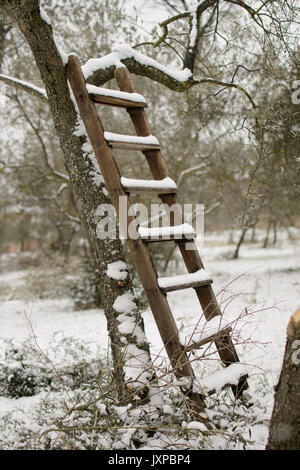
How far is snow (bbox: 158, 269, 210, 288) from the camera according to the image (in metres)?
2.51

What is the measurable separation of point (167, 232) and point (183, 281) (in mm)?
353

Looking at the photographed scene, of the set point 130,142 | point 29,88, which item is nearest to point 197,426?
point 130,142

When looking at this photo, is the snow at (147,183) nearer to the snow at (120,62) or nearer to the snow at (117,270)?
the snow at (117,270)

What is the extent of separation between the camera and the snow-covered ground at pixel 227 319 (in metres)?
3.41

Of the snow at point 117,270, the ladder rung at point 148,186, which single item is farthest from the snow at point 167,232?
the snow at point 117,270

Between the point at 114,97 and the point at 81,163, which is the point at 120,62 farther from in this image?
the point at 81,163

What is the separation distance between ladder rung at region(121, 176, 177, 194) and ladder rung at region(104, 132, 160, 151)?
0.85ft

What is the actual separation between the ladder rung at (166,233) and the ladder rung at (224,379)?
0.97 metres

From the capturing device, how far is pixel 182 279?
2.61 metres

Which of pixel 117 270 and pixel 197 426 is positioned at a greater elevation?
pixel 117 270

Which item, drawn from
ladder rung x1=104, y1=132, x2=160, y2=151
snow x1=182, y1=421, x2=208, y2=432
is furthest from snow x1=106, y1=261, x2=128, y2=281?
snow x1=182, y1=421, x2=208, y2=432

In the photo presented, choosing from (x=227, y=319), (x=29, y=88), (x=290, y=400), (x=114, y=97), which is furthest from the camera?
(x=227, y=319)

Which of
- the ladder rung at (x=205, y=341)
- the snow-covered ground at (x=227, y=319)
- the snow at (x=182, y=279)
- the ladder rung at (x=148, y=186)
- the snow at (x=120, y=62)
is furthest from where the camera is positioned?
the snow-covered ground at (x=227, y=319)
